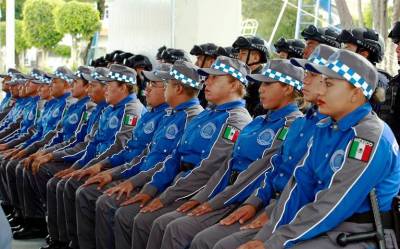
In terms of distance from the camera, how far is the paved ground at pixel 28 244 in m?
5.82

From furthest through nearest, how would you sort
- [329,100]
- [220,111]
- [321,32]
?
[321,32]
[220,111]
[329,100]

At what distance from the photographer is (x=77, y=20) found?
2041 centimetres

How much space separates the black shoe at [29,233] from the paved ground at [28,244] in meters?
0.05

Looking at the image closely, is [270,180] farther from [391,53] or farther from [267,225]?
[391,53]

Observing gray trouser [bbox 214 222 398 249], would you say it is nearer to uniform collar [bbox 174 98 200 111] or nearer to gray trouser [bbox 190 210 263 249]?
gray trouser [bbox 190 210 263 249]

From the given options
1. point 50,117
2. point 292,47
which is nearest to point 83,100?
point 50,117

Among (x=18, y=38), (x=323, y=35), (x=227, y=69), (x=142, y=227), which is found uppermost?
(x=323, y=35)

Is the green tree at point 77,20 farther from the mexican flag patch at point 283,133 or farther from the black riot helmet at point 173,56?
the mexican flag patch at point 283,133

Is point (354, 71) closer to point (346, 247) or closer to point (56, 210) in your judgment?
point (346, 247)

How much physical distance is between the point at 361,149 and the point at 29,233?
385 cm

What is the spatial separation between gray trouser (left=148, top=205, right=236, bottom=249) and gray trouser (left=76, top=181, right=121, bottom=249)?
3.75 feet

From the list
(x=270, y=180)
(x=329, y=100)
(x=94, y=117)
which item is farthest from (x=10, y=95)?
(x=329, y=100)

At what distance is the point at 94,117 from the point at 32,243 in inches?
44.6

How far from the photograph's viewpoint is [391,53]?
6781 mm
